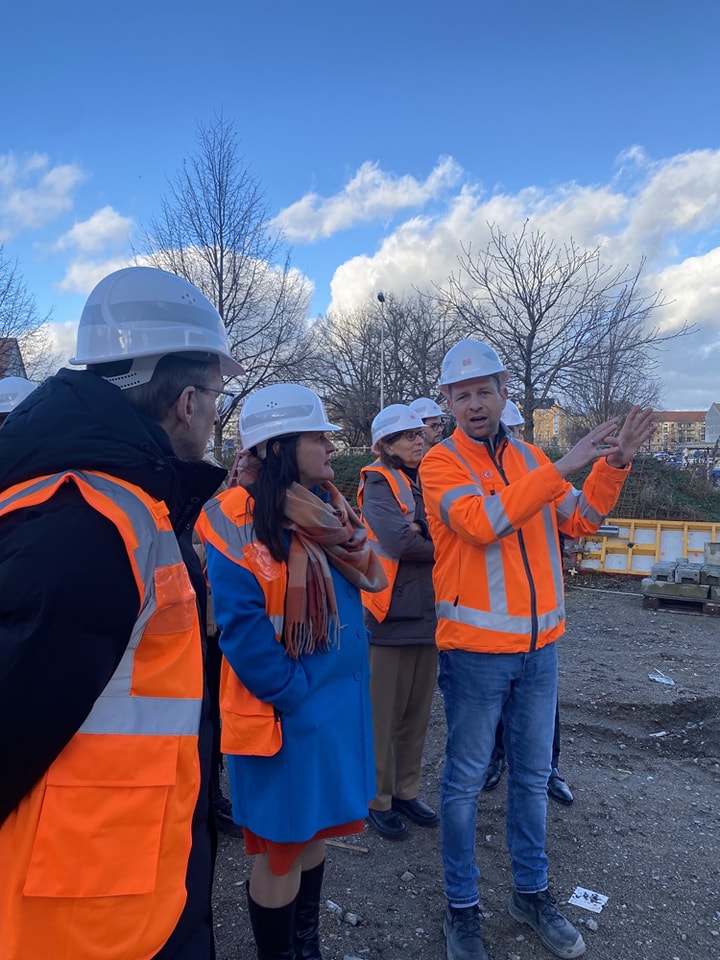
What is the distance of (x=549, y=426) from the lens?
2984 cm

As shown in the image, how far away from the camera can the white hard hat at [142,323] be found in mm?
1508

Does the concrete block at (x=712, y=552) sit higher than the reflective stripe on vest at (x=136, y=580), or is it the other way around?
the reflective stripe on vest at (x=136, y=580)

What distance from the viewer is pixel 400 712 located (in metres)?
3.81

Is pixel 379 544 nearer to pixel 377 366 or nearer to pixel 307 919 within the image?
pixel 307 919

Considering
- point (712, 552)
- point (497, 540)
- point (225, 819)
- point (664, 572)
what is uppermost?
point (497, 540)

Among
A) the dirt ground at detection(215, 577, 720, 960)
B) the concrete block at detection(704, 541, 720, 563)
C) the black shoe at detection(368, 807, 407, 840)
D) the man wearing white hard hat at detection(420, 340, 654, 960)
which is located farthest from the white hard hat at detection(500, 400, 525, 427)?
the concrete block at detection(704, 541, 720, 563)

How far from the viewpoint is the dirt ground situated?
9.14 feet

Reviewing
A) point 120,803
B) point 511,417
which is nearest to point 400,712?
point 511,417

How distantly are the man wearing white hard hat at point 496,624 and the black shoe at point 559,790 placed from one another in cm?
115

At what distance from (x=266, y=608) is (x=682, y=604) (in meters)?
8.11

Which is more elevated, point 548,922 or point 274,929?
point 274,929

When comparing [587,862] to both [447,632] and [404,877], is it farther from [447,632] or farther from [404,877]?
[447,632]

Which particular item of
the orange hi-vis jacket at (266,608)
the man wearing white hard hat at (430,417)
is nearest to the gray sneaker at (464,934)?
the orange hi-vis jacket at (266,608)

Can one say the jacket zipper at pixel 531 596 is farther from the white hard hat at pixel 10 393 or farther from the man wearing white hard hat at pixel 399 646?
the white hard hat at pixel 10 393
